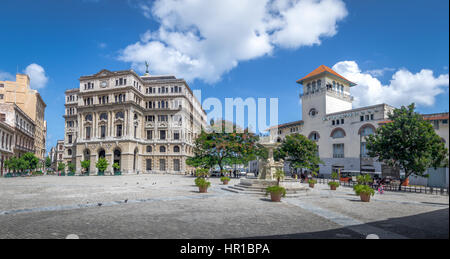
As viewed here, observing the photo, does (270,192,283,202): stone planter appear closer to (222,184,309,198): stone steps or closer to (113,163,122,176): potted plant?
(222,184,309,198): stone steps

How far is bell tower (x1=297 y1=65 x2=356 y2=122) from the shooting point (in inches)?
1998

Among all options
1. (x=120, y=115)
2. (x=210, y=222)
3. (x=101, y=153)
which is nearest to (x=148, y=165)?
(x=101, y=153)

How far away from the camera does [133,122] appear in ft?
194

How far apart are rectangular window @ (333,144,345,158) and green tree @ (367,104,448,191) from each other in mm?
18447

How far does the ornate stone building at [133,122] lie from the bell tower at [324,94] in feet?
90.7

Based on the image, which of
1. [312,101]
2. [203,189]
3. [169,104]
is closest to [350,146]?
[312,101]

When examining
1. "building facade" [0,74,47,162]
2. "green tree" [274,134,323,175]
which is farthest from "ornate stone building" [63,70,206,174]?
"green tree" [274,134,323,175]

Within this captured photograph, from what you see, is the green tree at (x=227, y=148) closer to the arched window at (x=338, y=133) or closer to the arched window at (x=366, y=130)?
the arched window at (x=338, y=133)

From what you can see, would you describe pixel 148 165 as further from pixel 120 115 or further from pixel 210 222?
pixel 210 222

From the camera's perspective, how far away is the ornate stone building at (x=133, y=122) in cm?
5809

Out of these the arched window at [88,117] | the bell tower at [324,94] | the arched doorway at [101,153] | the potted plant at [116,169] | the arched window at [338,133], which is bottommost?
the potted plant at [116,169]

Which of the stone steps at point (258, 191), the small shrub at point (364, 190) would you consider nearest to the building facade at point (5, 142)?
the stone steps at point (258, 191)

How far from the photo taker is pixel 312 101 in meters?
53.0
